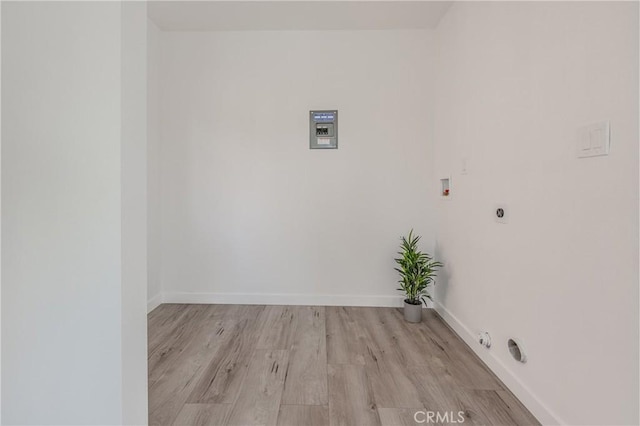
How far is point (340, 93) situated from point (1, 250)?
244cm

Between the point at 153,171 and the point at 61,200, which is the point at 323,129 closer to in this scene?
the point at 153,171

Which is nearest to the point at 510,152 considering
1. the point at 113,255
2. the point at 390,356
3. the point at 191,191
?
the point at 390,356

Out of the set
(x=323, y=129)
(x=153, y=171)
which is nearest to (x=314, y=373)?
(x=323, y=129)

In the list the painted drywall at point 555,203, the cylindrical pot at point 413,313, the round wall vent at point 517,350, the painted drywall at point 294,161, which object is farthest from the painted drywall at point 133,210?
the cylindrical pot at point 413,313

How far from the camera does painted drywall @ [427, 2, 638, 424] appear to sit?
936 millimetres

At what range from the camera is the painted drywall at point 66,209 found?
76 cm

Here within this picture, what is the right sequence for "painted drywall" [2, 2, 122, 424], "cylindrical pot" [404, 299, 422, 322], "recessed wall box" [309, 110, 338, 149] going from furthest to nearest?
"recessed wall box" [309, 110, 338, 149] < "cylindrical pot" [404, 299, 422, 322] < "painted drywall" [2, 2, 122, 424]

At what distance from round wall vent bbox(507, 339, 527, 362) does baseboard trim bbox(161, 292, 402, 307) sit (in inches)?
47.1

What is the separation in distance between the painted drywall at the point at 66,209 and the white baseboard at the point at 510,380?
159cm

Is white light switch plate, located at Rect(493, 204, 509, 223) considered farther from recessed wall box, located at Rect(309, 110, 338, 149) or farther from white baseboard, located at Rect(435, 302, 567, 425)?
recessed wall box, located at Rect(309, 110, 338, 149)

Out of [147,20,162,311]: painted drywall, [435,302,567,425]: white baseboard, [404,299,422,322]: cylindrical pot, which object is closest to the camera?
[435,302,567,425]: white baseboard

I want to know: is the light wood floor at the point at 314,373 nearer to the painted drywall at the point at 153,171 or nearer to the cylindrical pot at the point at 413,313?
the cylindrical pot at the point at 413,313

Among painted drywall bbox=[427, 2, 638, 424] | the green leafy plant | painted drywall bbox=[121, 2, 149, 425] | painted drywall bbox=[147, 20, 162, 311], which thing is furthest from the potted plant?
painted drywall bbox=[147, 20, 162, 311]

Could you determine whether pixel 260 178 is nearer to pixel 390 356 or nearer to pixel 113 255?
pixel 390 356
